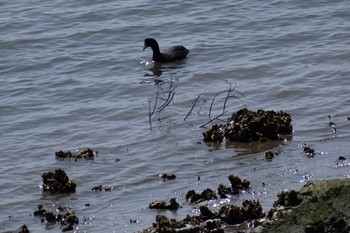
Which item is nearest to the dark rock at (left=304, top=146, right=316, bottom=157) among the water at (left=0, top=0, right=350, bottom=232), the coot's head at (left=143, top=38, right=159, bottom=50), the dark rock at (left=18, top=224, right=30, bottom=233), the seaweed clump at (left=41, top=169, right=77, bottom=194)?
the water at (left=0, top=0, right=350, bottom=232)

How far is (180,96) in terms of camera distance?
12648mm

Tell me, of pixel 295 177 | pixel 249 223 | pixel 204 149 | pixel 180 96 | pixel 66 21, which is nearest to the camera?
pixel 249 223

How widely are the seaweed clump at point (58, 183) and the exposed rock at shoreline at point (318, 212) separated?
3.11 metres

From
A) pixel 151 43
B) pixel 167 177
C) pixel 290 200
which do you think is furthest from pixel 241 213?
pixel 151 43

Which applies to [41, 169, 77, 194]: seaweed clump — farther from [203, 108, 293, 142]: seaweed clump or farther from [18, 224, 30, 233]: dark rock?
[203, 108, 293, 142]: seaweed clump

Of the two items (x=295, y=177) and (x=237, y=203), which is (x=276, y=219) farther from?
(x=295, y=177)

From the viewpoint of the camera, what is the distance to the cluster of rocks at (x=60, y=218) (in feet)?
25.7

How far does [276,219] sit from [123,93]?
23.3 ft

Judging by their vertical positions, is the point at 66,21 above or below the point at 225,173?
above

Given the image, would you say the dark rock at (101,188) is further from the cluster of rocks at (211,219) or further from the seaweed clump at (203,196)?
the cluster of rocks at (211,219)

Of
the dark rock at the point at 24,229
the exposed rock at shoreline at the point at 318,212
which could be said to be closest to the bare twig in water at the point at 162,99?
the dark rock at the point at 24,229

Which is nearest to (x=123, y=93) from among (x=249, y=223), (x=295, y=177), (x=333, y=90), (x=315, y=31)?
(x=333, y=90)

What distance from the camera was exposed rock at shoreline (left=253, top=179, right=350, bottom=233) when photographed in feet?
19.3

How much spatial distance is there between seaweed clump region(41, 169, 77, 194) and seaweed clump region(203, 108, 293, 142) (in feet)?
5.81
